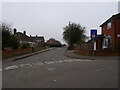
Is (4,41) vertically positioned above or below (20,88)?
above

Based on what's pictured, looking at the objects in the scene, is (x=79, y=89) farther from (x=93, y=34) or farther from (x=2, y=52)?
(x=2, y=52)

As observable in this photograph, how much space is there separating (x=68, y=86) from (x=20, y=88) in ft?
6.20

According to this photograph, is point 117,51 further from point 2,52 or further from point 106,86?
point 2,52

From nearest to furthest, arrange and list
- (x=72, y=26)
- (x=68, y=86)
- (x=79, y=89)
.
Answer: (x=79, y=89) < (x=68, y=86) < (x=72, y=26)

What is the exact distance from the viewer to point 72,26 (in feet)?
146

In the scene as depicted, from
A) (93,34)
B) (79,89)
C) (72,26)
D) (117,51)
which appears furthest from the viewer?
(72,26)

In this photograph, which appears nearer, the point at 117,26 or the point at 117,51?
the point at 117,51

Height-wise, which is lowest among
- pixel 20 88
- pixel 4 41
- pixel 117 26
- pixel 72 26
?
pixel 20 88

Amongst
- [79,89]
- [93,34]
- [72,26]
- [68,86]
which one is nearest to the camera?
[79,89]

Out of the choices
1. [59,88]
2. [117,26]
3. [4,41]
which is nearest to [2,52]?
[4,41]

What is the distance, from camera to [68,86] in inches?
168

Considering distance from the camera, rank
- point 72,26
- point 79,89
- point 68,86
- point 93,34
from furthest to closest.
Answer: point 72,26 → point 93,34 → point 68,86 → point 79,89

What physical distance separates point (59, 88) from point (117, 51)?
1266 centimetres

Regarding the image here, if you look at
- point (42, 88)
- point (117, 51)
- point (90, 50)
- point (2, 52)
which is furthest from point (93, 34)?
point (2, 52)
